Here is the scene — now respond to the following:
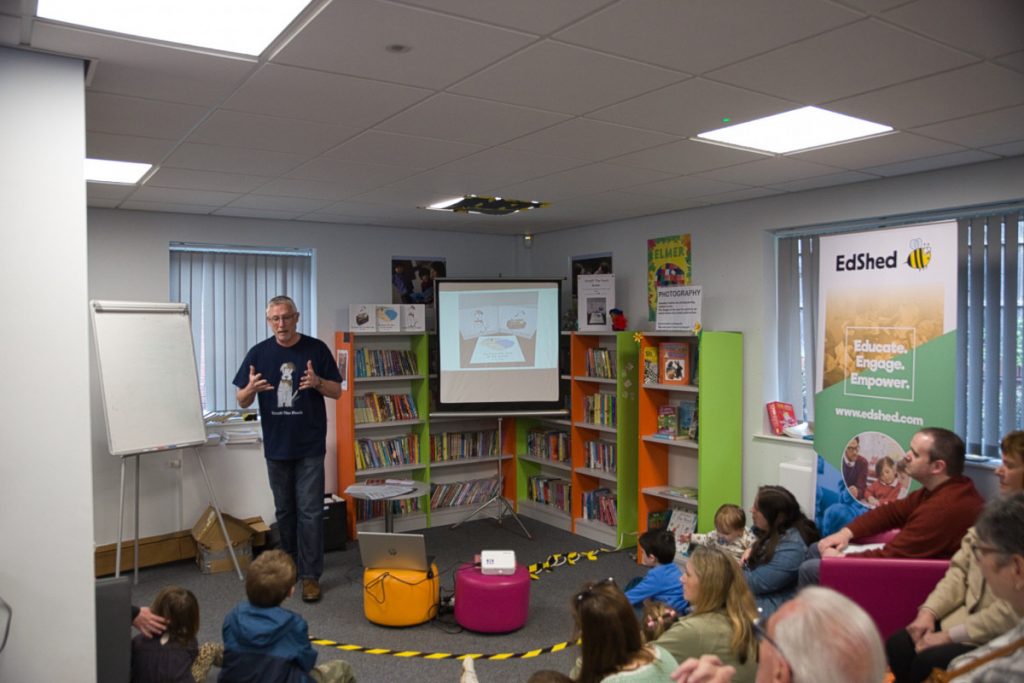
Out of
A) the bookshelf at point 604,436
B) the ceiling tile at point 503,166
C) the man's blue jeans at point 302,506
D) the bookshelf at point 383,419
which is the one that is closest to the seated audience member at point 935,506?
the ceiling tile at point 503,166

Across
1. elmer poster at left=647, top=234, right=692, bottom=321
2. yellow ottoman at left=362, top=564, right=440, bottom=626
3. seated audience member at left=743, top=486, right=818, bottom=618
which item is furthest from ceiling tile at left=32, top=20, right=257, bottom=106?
elmer poster at left=647, top=234, right=692, bottom=321

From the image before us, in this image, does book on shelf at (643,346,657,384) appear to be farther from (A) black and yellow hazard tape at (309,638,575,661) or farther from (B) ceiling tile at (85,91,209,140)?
(B) ceiling tile at (85,91,209,140)

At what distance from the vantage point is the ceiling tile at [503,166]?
365 centimetres

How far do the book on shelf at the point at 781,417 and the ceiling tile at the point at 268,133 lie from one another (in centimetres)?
332

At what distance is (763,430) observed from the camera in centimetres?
498

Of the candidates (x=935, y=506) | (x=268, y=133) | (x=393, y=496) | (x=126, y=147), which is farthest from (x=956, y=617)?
(x=126, y=147)

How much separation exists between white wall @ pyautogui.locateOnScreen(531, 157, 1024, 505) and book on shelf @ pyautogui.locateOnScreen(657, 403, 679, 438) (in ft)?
1.67

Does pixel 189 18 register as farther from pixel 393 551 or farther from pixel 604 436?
pixel 604 436

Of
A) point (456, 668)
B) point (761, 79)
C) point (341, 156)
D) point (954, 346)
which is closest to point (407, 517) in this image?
point (456, 668)

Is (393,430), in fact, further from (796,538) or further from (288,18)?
(288,18)

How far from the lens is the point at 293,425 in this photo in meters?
4.64

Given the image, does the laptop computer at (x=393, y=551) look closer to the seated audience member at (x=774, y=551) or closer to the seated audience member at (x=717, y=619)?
the seated audience member at (x=774, y=551)

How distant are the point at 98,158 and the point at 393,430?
136 inches

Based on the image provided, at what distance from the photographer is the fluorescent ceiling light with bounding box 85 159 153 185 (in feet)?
12.5
